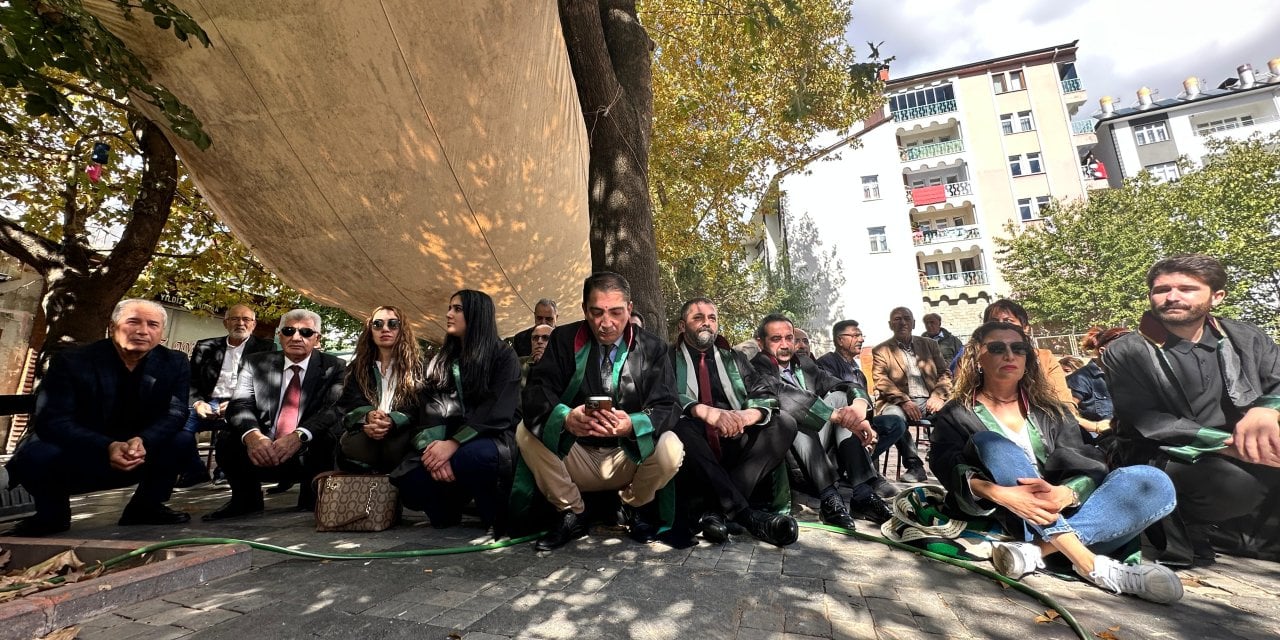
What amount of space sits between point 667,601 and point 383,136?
3.04 metres

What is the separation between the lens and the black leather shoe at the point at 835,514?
9.36ft

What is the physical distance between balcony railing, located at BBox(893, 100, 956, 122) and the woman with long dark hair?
1176 inches

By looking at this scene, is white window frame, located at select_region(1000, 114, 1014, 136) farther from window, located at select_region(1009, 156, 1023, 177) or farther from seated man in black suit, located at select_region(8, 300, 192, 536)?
seated man in black suit, located at select_region(8, 300, 192, 536)

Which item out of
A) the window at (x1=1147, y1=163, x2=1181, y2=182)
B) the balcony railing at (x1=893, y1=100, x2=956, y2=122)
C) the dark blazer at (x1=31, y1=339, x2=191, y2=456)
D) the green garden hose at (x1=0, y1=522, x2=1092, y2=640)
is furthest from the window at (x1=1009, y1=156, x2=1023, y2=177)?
the dark blazer at (x1=31, y1=339, x2=191, y2=456)

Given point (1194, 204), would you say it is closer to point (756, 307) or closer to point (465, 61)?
point (756, 307)

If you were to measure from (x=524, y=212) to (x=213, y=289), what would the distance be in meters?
7.56

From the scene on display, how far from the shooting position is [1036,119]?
25750 mm

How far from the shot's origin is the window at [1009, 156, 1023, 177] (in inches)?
1014

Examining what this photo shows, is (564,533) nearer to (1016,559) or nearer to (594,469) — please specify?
(594,469)

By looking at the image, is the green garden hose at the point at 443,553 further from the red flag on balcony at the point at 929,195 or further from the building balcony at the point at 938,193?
the red flag on balcony at the point at 929,195

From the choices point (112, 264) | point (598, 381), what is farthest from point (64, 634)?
point (112, 264)

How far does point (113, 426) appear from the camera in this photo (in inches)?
120

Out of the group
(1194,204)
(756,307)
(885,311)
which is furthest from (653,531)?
(1194,204)

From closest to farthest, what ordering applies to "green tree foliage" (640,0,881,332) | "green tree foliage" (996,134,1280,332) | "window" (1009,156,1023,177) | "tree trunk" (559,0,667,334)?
1. "tree trunk" (559,0,667,334)
2. "green tree foliage" (640,0,881,332)
3. "green tree foliage" (996,134,1280,332)
4. "window" (1009,156,1023,177)
